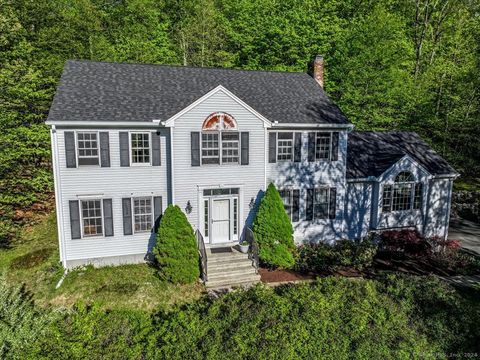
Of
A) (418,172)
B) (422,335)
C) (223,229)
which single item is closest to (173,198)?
(223,229)

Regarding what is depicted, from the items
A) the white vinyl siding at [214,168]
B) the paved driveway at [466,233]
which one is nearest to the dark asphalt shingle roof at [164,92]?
the white vinyl siding at [214,168]

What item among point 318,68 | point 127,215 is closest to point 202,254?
point 127,215

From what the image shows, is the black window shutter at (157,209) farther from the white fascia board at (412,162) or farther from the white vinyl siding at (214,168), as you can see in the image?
the white fascia board at (412,162)

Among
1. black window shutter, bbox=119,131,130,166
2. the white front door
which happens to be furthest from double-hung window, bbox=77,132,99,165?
the white front door

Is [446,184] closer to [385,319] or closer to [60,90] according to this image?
[385,319]

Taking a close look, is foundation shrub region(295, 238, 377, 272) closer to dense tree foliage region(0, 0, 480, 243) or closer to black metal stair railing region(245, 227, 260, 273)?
black metal stair railing region(245, 227, 260, 273)

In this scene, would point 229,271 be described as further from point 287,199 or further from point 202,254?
point 287,199
